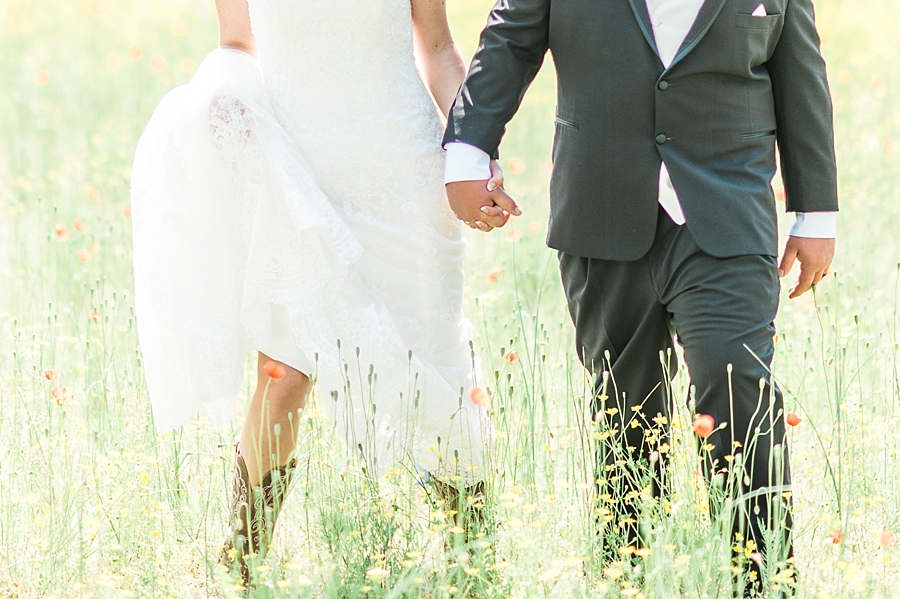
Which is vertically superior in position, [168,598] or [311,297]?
[311,297]

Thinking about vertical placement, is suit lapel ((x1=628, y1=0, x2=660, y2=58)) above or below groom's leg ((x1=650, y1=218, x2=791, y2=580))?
above

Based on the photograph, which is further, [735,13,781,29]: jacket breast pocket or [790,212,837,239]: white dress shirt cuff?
[790,212,837,239]: white dress shirt cuff

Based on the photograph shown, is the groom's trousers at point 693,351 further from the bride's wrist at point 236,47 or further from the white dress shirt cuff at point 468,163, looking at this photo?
the bride's wrist at point 236,47

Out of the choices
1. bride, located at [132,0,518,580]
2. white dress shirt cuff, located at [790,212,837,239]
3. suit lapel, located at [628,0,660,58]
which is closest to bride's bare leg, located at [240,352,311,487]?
bride, located at [132,0,518,580]

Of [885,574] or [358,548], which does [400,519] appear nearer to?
[358,548]

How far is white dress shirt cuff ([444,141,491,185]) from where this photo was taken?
124 inches

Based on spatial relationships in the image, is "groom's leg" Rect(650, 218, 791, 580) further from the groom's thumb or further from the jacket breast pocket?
the jacket breast pocket

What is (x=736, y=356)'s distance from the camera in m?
2.85

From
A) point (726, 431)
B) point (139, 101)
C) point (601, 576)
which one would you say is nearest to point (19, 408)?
point (601, 576)

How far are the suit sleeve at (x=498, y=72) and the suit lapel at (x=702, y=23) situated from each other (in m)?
0.41

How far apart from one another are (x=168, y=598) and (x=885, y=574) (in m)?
1.86

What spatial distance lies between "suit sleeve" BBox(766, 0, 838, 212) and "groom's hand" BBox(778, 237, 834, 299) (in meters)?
0.09

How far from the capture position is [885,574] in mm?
2949

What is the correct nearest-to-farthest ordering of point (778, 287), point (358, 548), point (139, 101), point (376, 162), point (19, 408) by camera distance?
point (358, 548) → point (778, 287) → point (376, 162) → point (19, 408) → point (139, 101)
